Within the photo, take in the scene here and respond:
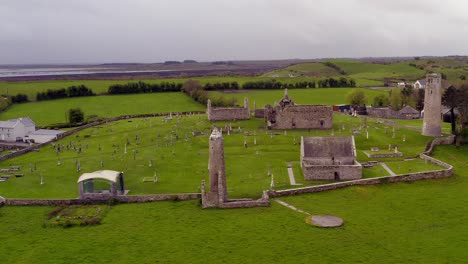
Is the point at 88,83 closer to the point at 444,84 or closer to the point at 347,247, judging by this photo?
the point at 444,84

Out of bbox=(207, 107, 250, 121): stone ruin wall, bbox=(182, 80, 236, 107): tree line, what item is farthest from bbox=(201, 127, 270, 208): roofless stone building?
bbox=(182, 80, 236, 107): tree line

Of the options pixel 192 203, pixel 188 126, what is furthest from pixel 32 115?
pixel 192 203

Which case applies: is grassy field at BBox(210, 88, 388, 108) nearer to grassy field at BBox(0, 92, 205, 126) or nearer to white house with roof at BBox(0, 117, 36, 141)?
grassy field at BBox(0, 92, 205, 126)

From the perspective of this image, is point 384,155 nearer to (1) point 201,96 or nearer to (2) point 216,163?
(2) point 216,163

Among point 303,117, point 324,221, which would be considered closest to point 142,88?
point 303,117

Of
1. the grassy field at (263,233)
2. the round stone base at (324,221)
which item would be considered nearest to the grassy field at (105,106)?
the grassy field at (263,233)
